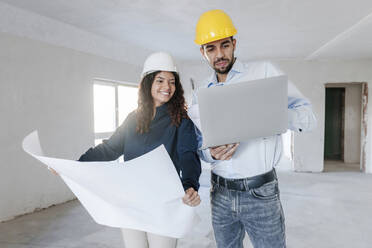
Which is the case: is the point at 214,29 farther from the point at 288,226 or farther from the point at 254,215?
the point at 288,226

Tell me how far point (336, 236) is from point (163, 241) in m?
2.44

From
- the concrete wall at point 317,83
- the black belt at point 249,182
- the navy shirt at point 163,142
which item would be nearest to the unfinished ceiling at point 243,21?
the concrete wall at point 317,83

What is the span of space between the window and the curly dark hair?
358 centimetres

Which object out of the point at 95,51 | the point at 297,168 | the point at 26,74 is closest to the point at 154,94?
the point at 26,74

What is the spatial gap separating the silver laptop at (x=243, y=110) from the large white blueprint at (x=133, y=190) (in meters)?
0.21

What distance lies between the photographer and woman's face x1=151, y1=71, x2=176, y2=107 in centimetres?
126

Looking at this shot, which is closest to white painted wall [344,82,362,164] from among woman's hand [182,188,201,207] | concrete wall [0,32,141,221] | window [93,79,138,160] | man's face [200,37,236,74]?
window [93,79,138,160]

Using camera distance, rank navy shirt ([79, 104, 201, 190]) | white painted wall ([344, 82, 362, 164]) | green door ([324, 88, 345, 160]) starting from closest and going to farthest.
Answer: navy shirt ([79, 104, 201, 190])
white painted wall ([344, 82, 362, 164])
green door ([324, 88, 345, 160])

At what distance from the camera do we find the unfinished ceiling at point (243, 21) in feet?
10.2

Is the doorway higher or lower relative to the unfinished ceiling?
lower

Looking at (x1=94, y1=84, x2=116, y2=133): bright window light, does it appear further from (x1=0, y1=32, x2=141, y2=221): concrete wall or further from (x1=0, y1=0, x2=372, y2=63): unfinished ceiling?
(x1=0, y1=0, x2=372, y2=63): unfinished ceiling

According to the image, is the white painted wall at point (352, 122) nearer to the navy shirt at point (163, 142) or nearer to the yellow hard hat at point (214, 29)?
the yellow hard hat at point (214, 29)

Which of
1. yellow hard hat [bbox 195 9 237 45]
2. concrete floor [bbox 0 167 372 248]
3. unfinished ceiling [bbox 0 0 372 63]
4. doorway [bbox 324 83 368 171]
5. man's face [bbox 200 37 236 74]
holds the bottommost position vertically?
concrete floor [bbox 0 167 372 248]

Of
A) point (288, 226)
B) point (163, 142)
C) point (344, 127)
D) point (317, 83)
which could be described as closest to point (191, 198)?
point (163, 142)
